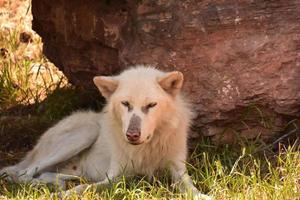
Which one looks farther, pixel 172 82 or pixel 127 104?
pixel 172 82

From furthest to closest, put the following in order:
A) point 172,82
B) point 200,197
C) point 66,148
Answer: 1. point 66,148
2. point 172,82
3. point 200,197

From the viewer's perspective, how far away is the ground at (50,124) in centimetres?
650

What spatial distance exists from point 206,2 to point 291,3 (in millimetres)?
804

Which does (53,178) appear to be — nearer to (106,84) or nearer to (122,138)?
(122,138)

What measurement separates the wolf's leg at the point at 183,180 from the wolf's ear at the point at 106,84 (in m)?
0.88

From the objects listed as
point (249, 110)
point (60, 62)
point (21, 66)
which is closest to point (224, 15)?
point (249, 110)

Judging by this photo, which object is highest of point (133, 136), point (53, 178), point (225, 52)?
point (225, 52)

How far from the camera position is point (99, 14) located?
805 cm

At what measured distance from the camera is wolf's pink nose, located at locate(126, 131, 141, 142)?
21.0 ft

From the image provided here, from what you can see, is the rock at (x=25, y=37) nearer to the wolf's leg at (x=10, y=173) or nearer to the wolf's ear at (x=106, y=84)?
the wolf's leg at (x=10, y=173)

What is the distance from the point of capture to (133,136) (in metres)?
6.41

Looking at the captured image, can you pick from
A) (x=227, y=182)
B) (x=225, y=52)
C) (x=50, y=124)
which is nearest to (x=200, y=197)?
(x=227, y=182)

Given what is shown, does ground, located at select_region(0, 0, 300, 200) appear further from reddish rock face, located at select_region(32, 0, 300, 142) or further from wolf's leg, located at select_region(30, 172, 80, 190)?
reddish rock face, located at select_region(32, 0, 300, 142)

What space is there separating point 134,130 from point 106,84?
70cm
